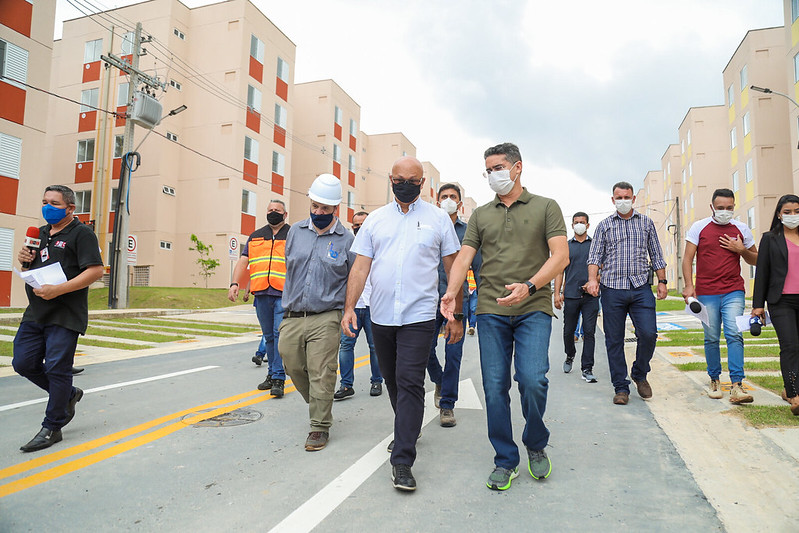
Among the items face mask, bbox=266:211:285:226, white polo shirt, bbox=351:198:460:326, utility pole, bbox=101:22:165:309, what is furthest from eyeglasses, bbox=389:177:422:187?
utility pole, bbox=101:22:165:309

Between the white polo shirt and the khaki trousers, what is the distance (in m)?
0.74

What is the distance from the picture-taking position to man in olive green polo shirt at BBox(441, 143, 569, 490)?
341 centimetres

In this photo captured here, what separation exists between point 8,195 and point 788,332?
76.8 ft

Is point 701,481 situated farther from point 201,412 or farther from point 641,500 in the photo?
point 201,412

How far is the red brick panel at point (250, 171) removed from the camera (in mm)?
31766

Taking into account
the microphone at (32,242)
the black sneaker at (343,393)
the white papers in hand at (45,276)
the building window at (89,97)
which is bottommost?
the black sneaker at (343,393)

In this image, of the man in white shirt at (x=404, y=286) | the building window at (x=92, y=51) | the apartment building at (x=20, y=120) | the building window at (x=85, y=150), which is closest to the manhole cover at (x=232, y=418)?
the man in white shirt at (x=404, y=286)

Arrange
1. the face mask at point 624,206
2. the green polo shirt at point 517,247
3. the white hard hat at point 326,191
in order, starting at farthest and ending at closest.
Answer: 1. the face mask at point 624,206
2. the white hard hat at point 326,191
3. the green polo shirt at point 517,247

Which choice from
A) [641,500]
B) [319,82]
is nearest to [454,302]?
[641,500]

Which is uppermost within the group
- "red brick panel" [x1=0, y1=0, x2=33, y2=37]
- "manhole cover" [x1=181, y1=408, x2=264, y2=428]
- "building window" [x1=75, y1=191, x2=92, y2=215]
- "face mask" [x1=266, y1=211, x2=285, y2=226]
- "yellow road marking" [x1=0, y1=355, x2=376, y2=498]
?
"red brick panel" [x1=0, y1=0, x2=33, y2=37]

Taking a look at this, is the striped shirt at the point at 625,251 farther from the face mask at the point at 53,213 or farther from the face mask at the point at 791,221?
the face mask at the point at 53,213

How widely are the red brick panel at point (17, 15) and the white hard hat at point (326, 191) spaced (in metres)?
21.5

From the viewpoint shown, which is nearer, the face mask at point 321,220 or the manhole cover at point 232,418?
the face mask at point 321,220

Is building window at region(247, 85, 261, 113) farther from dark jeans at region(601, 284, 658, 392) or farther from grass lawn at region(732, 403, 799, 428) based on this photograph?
grass lawn at region(732, 403, 799, 428)
